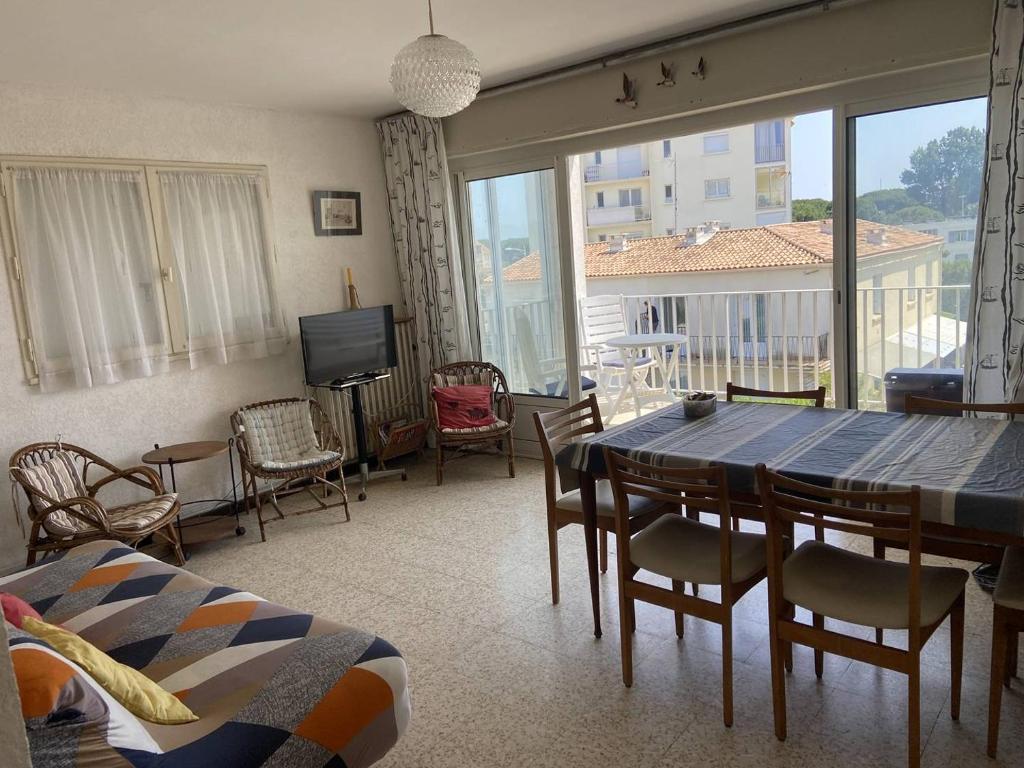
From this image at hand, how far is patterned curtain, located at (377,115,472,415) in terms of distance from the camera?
5.42 meters

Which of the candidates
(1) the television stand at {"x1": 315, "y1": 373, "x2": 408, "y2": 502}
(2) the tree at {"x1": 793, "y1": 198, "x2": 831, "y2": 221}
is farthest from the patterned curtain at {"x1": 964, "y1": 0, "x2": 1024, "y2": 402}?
(2) the tree at {"x1": 793, "y1": 198, "x2": 831, "y2": 221}

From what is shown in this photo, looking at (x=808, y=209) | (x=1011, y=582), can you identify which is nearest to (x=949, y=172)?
(x=1011, y=582)

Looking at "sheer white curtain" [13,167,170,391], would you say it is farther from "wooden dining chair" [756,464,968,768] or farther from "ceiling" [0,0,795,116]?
"wooden dining chair" [756,464,968,768]

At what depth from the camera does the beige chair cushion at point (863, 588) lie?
2008mm

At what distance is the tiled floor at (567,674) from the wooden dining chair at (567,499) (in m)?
0.40

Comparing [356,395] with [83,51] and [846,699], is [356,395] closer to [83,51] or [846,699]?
[83,51]

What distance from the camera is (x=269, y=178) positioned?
500 cm

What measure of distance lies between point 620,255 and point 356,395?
4095 mm

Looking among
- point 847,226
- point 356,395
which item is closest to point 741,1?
point 847,226

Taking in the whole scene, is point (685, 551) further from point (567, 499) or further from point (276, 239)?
point (276, 239)

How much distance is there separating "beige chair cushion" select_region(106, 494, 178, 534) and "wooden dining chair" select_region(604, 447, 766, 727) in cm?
244

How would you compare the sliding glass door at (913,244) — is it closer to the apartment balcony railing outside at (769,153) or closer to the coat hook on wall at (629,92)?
the coat hook on wall at (629,92)

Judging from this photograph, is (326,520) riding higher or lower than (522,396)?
lower

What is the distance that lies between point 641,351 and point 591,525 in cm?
398
